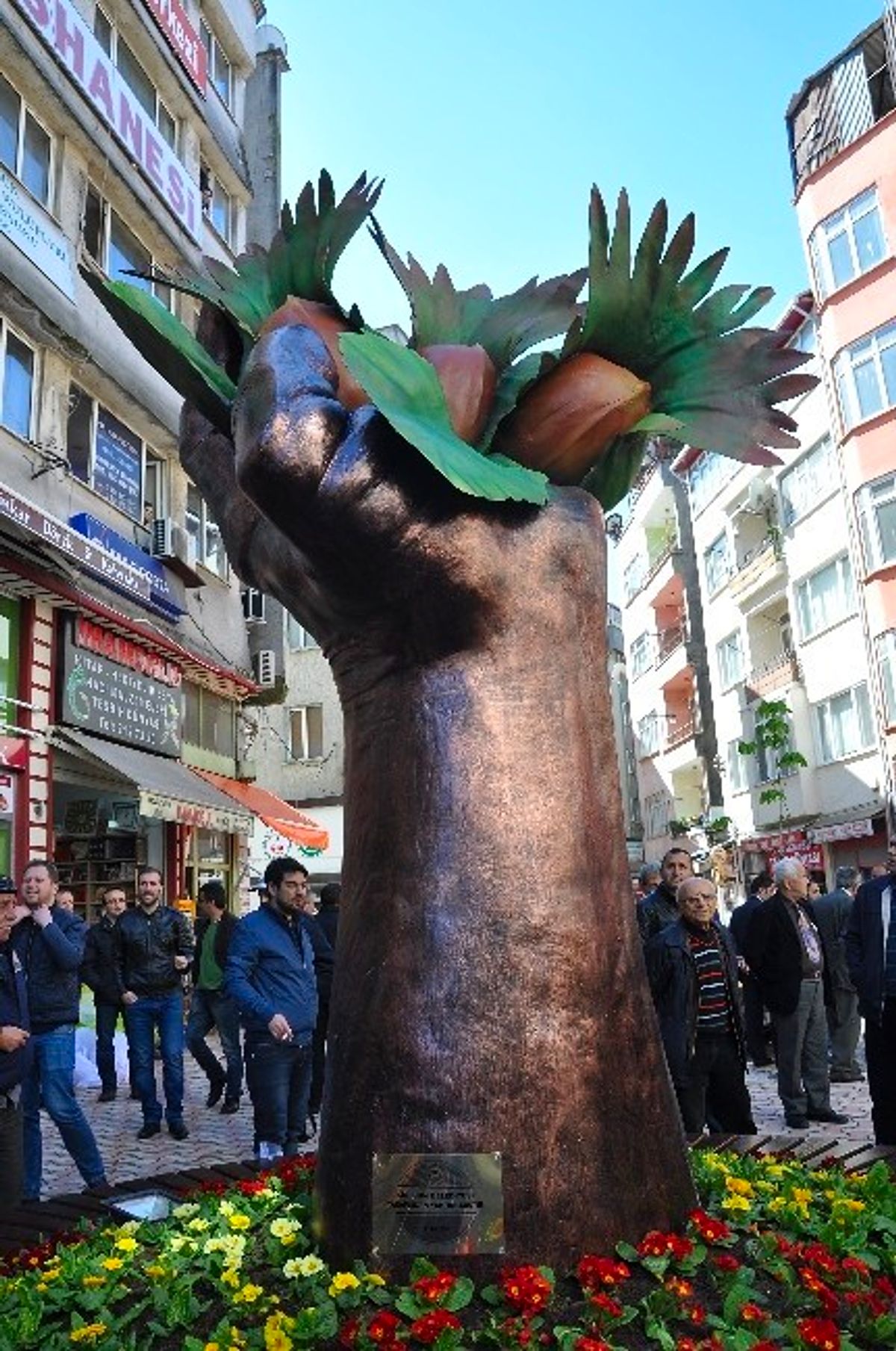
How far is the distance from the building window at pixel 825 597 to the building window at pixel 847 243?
19.4 ft

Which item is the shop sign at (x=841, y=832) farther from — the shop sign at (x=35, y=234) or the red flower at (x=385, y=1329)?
the red flower at (x=385, y=1329)

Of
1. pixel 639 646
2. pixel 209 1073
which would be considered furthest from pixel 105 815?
pixel 639 646

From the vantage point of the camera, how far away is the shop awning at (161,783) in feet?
45.1

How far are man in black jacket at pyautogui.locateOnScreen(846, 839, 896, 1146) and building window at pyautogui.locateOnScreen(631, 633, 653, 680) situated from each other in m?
37.9

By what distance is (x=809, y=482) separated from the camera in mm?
27594

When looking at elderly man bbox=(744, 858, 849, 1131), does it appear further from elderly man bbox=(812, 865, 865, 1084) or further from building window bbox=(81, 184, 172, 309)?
building window bbox=(81, 184, 172, 309)

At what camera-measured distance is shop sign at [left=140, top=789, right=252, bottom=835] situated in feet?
45.6

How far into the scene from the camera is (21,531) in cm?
1235

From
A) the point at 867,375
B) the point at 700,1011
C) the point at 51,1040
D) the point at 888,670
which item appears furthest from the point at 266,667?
the point at 700,1011

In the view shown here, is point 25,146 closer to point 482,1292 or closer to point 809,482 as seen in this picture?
point 482,1292

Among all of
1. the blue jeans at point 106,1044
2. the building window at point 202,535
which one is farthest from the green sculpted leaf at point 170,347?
the building window at point 202,535

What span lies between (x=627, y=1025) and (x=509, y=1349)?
0.78 meters

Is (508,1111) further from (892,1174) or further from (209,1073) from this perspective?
Answer: (209,1073)

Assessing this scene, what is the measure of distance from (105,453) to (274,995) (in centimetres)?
1134
